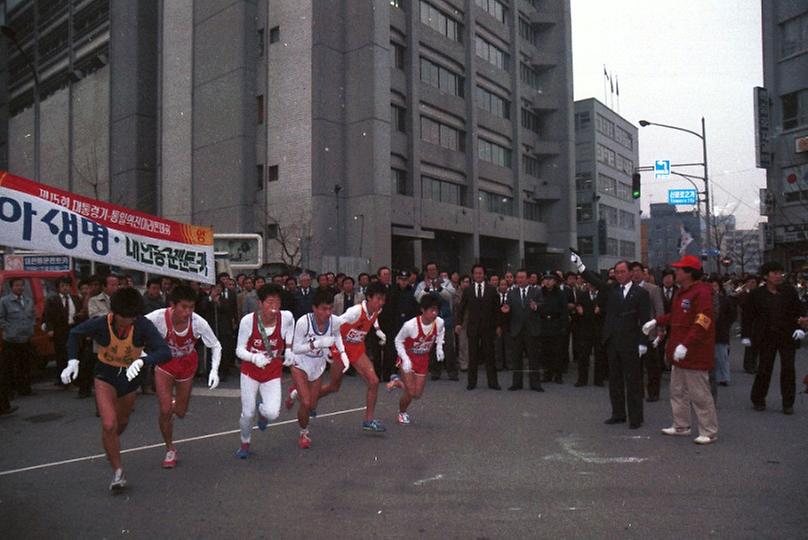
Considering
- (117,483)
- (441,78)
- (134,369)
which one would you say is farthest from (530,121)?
(117,483)

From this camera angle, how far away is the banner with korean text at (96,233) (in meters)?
A: 8.98

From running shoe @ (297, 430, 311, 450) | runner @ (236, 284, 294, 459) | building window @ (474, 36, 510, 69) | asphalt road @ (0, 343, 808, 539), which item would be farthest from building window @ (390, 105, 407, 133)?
running shoe @ (297, 430, 311, 450)

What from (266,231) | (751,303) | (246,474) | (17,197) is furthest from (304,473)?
(266,231)

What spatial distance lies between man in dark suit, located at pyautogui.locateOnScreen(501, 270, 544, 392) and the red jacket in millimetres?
3952

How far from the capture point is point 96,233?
32.9 ft

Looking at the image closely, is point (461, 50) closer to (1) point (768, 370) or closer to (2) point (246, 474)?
(1) point (768, 370)

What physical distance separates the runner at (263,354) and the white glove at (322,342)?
0.39 m

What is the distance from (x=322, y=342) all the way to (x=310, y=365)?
0.34m

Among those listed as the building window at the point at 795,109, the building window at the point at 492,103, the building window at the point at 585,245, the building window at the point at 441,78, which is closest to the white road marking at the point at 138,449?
the building window at the point at 441,78

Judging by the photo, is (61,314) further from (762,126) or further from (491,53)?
(491,53)

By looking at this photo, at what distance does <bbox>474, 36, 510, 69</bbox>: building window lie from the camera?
1980 inches

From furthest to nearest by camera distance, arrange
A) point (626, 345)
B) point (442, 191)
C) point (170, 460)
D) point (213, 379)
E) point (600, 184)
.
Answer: point (600, 184) → point (442, 191) → point (626, 345) → point (213, 379) → point (170, 460)

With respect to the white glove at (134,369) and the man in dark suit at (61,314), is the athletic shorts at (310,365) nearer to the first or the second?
the white glove at (134,369)

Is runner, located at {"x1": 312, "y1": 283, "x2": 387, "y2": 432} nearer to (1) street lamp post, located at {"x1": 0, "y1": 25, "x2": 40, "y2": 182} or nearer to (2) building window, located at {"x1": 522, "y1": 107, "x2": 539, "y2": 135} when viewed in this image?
(1) street lamp post, located at {"x1": 0, "y1": 25, "x2": 40, "y2": 182}
